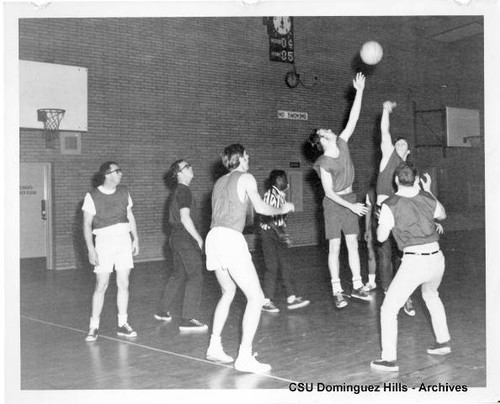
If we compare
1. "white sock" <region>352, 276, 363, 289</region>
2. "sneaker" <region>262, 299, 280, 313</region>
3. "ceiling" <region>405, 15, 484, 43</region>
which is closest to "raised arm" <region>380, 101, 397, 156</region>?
"white sock" <region>352, 276, 363, 289</region>

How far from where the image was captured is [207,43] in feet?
47.4

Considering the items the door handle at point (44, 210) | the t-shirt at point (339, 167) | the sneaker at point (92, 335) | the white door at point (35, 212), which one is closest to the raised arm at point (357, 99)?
the t-shirt at point (339, 167)

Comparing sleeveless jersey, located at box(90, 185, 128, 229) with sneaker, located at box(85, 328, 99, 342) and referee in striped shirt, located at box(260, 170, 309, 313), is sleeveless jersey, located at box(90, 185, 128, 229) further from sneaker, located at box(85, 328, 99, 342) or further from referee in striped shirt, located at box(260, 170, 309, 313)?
referee in striped shirt, located at box(260, 170, 309, 313)

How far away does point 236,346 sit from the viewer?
19.9 ft

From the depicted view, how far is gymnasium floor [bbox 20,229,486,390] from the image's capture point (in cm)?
501

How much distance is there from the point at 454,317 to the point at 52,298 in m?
5.68

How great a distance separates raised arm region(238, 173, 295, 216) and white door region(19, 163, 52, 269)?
8490 millimetres

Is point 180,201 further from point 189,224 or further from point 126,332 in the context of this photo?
point 126,332

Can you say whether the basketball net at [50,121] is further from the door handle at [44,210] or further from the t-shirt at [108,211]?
the t-shirt at [108,211]

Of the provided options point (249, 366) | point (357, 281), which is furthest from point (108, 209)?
point (357, 281)

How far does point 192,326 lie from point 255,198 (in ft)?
7.87

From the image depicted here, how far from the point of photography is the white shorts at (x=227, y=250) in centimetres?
501

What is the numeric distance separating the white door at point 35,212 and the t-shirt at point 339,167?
7518mm

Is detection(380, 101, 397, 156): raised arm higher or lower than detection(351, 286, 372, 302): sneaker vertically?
higher
